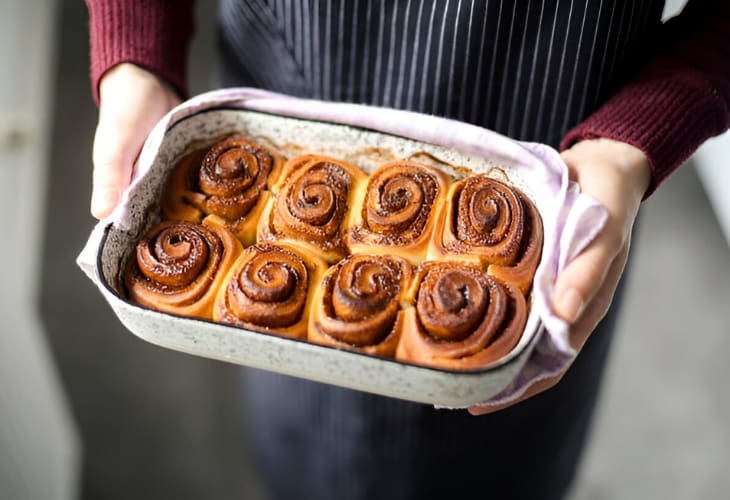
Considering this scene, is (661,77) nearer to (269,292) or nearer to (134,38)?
(269,292)

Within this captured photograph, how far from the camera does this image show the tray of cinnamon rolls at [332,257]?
30.8 inches

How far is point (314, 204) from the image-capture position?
0.94m

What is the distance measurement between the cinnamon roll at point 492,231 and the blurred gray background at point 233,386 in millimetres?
1239

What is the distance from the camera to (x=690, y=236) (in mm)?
2533

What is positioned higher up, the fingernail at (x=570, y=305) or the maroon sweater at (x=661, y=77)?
the maroon sweater at (x=661, y=77)

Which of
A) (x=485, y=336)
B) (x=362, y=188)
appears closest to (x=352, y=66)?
(x=362, y=188)

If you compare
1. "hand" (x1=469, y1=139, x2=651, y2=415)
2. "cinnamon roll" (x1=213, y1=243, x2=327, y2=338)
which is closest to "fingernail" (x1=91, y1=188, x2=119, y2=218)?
"cinnamon roll" (x1=213, y1=243, x2=327, y2=338)

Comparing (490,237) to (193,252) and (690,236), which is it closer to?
(193,252)

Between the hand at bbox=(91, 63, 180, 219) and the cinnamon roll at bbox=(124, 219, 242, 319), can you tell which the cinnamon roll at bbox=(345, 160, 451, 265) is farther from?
the hand at bbox=(91, 63, 180, 219)

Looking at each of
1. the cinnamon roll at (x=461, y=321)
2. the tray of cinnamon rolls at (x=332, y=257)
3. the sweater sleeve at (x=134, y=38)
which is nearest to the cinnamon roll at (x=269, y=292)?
the tray of cinnamon rolls at (x=332, y=257)

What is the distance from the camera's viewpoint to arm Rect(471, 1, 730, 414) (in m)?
0.88

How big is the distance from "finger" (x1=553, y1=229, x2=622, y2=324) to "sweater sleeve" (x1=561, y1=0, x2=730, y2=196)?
19 cm

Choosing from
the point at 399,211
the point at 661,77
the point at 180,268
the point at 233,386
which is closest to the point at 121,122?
the point at 180,268

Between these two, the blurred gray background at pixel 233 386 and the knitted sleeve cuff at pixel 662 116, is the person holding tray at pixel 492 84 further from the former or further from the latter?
the blurred gray background at pixel 233 386
